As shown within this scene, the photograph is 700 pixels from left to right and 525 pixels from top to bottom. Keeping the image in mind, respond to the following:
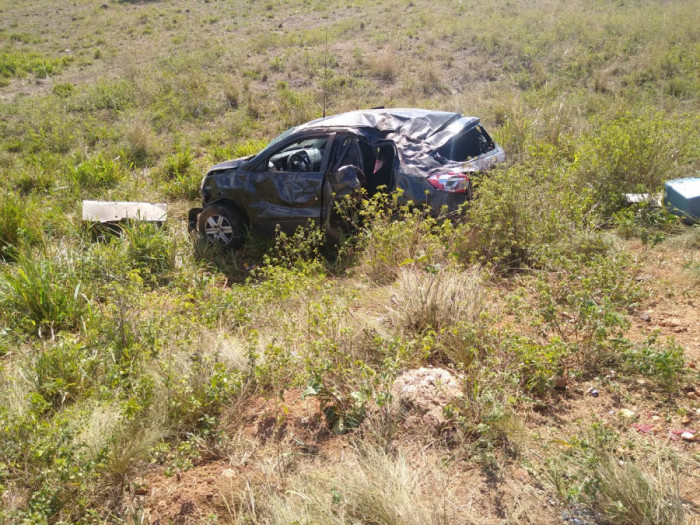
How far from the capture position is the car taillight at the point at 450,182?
5.52 m

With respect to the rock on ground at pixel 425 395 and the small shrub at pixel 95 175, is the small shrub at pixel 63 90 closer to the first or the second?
the small shrub at pixel 95 175

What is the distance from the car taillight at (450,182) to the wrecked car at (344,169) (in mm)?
11

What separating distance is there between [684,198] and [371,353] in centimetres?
414

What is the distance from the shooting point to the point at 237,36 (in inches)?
716

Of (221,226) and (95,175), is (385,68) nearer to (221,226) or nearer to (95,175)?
(95,175)

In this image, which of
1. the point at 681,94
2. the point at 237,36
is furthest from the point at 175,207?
the point at 237,36

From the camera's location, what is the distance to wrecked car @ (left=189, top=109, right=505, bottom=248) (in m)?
5.64

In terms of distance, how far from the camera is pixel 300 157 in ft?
21.0

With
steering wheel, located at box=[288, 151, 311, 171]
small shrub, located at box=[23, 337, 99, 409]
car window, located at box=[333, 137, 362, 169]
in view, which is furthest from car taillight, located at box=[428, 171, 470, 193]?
small shrub, located at box=[23, 337, 99, 409]

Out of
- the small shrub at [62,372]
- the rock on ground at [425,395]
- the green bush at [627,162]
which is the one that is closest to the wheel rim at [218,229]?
the small shrub at [62,372]

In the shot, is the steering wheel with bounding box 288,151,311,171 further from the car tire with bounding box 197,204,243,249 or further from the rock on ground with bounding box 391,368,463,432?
the rock on ground with bounding box 391,368,463,432

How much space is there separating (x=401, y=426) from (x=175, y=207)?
6.41 meters

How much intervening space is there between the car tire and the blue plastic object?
5.12m

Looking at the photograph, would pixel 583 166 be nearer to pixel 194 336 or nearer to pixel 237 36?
pixel 194 336
